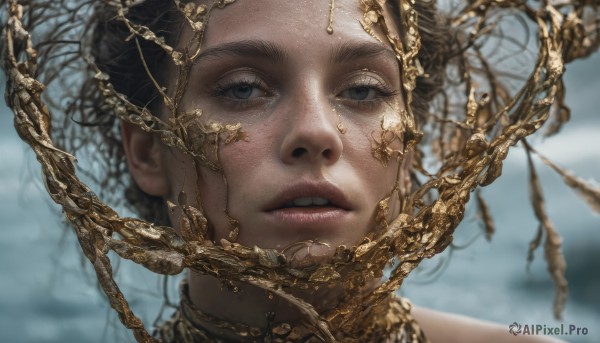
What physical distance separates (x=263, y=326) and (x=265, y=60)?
461 mm

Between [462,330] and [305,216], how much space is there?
0.63m

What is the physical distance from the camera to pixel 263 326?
1.58 meters

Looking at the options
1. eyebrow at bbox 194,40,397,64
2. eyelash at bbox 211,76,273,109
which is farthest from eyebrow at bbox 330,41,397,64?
eyelash at bbox 211,76,273,109

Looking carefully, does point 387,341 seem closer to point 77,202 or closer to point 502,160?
point 502,160

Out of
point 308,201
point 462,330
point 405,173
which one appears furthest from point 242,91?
point 462,330

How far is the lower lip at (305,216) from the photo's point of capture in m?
1.44

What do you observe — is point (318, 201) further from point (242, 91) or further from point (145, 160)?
point (145, 160)

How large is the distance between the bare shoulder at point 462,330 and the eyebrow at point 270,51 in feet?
2.14

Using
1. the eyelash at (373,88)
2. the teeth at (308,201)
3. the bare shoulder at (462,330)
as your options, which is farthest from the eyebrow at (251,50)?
the bare shoulder at (462,330)

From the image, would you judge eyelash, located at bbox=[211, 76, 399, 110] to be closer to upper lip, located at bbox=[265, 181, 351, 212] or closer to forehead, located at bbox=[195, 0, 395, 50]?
forehead, located at bbox=[195, 0, 395, 50]

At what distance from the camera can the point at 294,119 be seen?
1.46 m

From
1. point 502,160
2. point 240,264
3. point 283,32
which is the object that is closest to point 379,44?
point 283,32

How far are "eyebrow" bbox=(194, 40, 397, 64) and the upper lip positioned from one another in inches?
8.7

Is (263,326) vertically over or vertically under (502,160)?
under
